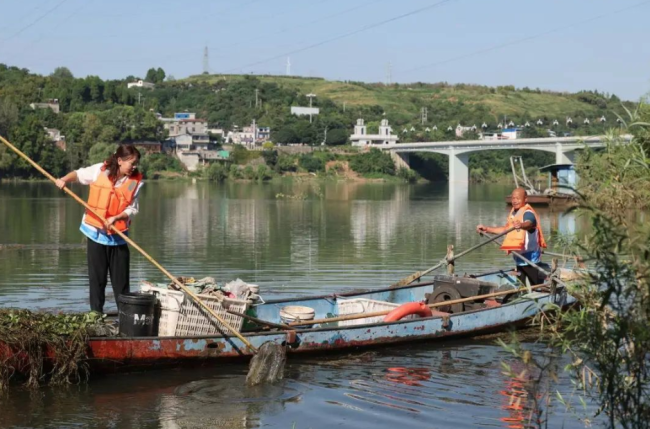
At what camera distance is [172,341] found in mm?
10797

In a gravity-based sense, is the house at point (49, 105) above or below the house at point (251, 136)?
above

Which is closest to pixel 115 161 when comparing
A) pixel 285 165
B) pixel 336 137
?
pixel 285 165

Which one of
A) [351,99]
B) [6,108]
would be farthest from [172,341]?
[351,99]

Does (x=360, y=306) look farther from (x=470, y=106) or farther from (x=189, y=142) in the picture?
(x=470, y=106)

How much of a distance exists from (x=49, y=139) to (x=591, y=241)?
9573 cm

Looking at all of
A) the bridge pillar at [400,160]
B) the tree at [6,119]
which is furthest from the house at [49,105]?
the bridge pillar at [400,160]

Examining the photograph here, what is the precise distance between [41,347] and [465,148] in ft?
303

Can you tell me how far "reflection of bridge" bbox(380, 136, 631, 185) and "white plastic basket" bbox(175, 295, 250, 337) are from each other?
72.2 m

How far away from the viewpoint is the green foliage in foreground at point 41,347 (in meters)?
9.76

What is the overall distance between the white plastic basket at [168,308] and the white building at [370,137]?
399ft

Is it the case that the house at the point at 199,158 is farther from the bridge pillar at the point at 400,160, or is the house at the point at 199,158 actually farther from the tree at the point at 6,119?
the tree at the point at 6,119

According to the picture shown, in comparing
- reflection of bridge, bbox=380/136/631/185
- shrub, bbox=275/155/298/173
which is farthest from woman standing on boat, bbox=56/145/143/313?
shrub, bbox=275/155/298/173

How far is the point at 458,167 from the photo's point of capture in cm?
10094

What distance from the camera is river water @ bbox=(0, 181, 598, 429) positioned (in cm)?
957
